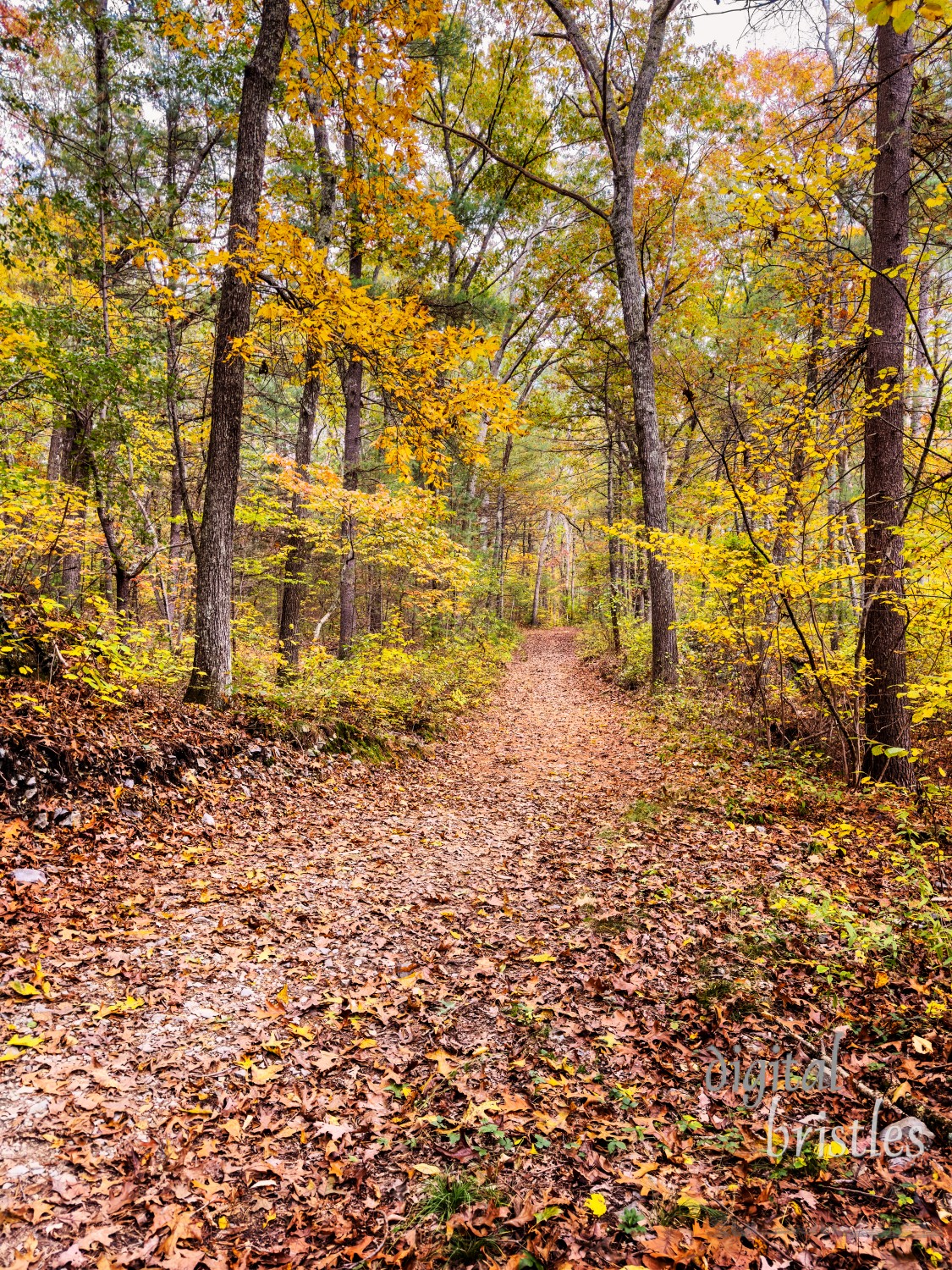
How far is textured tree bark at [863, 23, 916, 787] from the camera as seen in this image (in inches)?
218

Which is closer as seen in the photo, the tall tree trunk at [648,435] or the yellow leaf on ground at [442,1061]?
the yellow leaf on ground at [442,1061]

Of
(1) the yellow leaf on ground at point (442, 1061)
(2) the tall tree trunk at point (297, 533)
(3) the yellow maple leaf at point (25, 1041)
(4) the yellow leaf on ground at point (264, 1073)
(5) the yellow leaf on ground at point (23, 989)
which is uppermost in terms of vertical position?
(2) the tall tree trunk at point (297, 533)

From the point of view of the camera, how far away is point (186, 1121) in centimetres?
255

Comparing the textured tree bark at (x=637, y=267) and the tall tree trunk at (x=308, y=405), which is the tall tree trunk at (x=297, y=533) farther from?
the textured tree bark at (x=637, y=267)

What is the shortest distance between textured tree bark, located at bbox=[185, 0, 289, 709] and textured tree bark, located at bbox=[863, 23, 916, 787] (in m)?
6.43

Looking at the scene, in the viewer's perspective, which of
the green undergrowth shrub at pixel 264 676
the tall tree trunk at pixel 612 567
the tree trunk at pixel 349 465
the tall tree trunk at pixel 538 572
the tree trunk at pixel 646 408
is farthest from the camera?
the tall tree trunk at pixel 538 572

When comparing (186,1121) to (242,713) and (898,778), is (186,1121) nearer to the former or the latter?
(242,713)

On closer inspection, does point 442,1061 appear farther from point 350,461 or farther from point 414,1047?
point 350,461

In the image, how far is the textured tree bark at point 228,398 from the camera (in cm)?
646

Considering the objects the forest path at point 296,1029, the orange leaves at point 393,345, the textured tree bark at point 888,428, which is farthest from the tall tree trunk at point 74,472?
the textured tree bark at point 888,428

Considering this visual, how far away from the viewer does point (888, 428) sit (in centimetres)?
570

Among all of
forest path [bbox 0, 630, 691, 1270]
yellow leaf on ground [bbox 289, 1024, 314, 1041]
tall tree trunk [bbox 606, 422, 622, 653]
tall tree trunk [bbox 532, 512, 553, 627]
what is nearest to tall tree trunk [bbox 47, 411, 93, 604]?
forest path [bbox 0, 630, 691, 1270]

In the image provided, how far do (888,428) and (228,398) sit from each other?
23.8ft

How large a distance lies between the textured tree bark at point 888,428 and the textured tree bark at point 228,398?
6427mm
